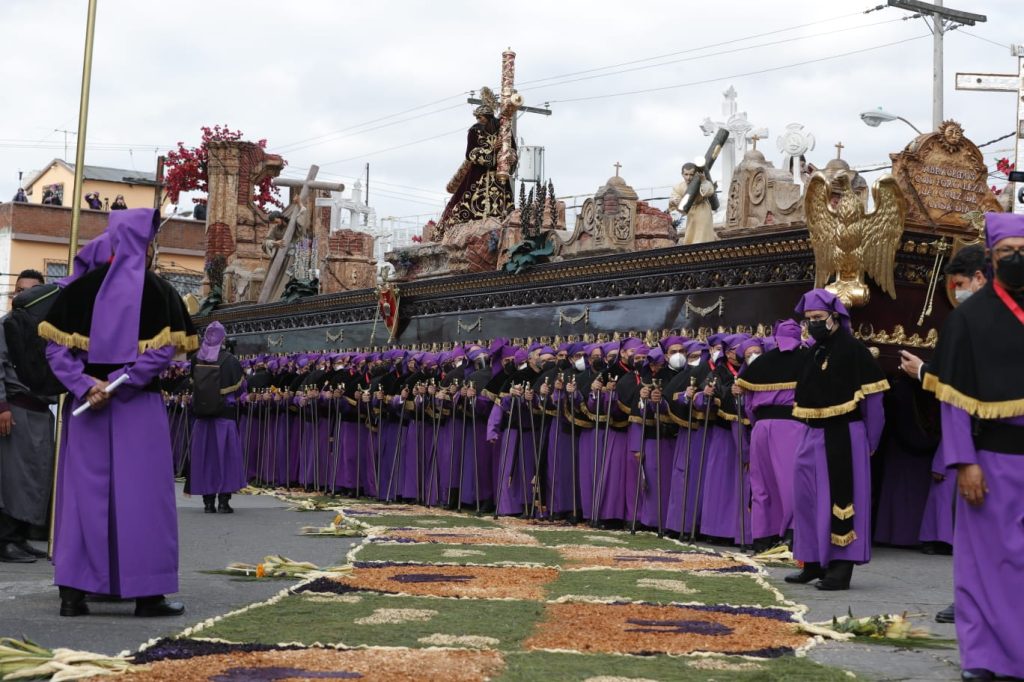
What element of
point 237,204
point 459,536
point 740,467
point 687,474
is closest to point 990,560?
point 740,467

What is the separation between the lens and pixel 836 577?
10016 millimetres

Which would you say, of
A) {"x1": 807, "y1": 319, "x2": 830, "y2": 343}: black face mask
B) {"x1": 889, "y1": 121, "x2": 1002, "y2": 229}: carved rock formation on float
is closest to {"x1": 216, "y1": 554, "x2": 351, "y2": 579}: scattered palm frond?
{"x1": 807, "y1": 319, "x2": 830, "y2": 343}: black face mask

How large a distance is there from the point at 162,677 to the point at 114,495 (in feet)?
7.74

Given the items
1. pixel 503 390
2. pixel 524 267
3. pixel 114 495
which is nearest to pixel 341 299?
pixel 524 267

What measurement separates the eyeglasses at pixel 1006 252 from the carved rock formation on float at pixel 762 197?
8757 mm

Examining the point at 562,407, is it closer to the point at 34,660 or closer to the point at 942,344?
the point at 942,344

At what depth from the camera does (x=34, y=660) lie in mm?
6121

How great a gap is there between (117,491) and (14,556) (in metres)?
3.41

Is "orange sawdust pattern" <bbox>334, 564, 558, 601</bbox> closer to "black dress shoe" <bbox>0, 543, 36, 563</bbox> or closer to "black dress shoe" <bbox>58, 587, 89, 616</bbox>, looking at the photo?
"black dress shoe" <bbox>58, 587, 89, 616</bbox>

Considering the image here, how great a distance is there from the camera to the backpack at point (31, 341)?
1078 cm

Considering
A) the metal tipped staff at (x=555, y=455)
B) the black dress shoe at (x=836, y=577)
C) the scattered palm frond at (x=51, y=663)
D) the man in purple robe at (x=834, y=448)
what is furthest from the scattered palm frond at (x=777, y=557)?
the scattered palm frond at (x=51, y=663)

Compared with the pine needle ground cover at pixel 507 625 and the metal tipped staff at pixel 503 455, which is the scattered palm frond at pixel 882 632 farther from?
the metal tipped staff at pixel 503 455

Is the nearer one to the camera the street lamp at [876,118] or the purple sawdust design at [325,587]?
the purple sawdust design at [325,587]

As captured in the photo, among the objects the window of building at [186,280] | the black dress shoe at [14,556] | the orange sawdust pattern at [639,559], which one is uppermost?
the window of building at [186,280]
